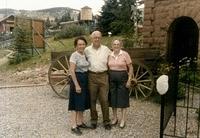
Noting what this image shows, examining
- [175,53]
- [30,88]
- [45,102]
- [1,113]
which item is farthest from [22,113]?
[175,53]

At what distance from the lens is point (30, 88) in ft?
39.1

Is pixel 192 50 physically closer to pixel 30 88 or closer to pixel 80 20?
pixel 30 88

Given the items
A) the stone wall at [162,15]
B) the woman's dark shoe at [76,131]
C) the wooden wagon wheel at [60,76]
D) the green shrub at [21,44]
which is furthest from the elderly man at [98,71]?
the green shrub at [21,44]

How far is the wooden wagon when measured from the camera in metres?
9.67

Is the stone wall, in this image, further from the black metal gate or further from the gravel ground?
the gravel ground

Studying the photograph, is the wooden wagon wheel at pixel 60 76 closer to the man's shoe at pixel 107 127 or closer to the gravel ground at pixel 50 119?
the gravel ground at pixel 50 119

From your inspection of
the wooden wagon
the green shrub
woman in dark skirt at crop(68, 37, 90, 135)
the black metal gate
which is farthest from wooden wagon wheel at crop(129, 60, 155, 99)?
the green shrub

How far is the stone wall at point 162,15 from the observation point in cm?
1105

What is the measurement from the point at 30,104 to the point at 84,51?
3014 mm

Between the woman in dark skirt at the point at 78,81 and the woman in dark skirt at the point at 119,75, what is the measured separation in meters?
0.49

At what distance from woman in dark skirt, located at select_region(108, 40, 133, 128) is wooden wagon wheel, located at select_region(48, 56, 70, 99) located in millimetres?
2582

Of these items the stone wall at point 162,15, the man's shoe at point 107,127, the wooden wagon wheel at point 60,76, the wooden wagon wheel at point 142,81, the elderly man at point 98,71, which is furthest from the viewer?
the stone wall at point 162,15

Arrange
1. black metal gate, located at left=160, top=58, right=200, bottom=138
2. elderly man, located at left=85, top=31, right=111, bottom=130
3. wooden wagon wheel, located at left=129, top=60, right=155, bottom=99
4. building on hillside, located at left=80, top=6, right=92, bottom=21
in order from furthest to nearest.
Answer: building on hillside, located at left=80, top=6, right=92, bottom=21
wooden wagon wheel, located at left=129, top=60, right=155, bottom=99
elderly man, located at left=85, top=31, right=111, bottom=130
black metal gate, located at left=160, top=58, right=200, bottom=138

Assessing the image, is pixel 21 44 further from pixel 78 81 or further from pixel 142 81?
pixel 78 81
